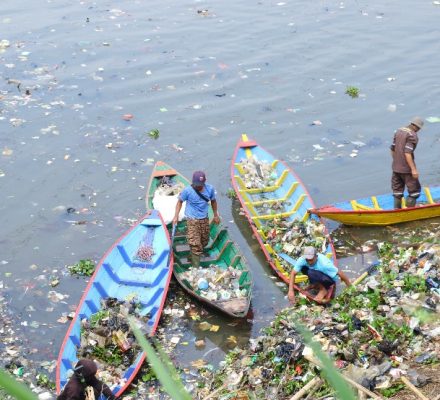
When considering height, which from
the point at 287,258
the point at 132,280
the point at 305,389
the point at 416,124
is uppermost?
the point at 416,124

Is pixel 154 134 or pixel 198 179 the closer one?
Result: pixel 198 179

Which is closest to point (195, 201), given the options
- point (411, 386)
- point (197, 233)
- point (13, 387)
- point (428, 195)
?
point (197, 233)

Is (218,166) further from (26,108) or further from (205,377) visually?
(205,377)

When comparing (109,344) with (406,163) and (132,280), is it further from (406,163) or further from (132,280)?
(406,163)

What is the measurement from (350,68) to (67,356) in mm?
13808

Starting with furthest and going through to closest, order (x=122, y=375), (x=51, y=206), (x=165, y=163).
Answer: (x=165, y=163)
(x=51, y=206)
(x=122, y=375)

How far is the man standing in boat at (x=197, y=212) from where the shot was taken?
10898 millimetres

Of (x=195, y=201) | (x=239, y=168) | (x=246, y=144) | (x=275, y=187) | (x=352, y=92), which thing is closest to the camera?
(x=195, y=201)

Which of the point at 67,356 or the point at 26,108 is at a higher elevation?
the point at 26,108

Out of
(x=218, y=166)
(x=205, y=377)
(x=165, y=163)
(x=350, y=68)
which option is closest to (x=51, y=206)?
(x=165, y=163)

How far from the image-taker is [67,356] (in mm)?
8867

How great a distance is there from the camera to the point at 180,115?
1719 centimetres

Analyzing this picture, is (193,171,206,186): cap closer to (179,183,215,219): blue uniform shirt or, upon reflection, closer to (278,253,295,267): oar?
(179,183,215,219): blue uniform shirt

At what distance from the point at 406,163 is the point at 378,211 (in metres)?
1.05
